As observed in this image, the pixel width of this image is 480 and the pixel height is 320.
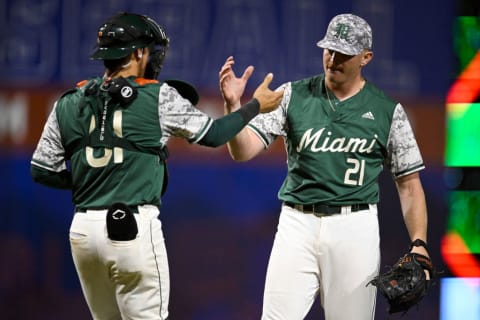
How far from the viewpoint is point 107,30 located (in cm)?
310

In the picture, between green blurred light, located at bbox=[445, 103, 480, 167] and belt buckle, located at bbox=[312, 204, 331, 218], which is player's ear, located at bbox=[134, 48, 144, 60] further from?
green blurred light, located at bbox=[445, 103, 480, 167]

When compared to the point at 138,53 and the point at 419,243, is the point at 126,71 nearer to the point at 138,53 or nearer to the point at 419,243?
the point at 138,53

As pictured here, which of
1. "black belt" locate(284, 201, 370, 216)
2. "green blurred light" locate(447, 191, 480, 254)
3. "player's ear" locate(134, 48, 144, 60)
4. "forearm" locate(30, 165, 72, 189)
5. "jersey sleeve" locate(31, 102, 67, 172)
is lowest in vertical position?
"green blurred light" locate(447, 191, 480, 254)

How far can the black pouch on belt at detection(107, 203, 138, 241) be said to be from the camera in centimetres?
292

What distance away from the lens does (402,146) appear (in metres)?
3.54

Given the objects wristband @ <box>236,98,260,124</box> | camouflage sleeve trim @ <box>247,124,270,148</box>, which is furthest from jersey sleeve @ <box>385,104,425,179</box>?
wristband @ <box>236,98,260,124</box>

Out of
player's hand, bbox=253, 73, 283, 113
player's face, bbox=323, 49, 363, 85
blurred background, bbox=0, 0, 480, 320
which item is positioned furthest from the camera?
blurred background, bbox=0, 0, 480, 320

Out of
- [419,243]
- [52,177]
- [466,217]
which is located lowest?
[466,217]

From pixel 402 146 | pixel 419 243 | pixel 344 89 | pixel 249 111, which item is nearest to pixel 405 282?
pixel 419 243

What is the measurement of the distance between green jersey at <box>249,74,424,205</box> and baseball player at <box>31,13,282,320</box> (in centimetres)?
42

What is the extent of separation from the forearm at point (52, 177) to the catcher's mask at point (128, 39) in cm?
48

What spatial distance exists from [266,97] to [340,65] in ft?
1.33

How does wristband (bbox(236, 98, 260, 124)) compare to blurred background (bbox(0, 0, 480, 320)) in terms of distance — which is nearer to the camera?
wristband (bbox(236, 98, 260, 124))

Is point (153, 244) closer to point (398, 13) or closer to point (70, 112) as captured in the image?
point (70, 112)
